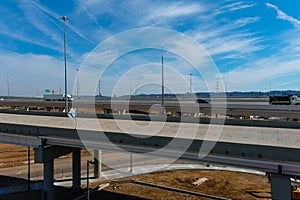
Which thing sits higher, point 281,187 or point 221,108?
point 221,108

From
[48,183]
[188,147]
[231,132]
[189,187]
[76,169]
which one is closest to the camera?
[188,147]

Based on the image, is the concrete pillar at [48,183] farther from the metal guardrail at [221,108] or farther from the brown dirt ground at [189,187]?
the metal guardrail at [221,108]

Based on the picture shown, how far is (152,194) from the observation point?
17828 millimetres

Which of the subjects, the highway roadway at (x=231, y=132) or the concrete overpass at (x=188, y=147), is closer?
the concrete overpass at (x=188, y=147)

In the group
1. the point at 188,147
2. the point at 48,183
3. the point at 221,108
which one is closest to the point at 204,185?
the point at 188,147

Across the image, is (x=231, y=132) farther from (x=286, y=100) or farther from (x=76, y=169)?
(x=286, y=100)

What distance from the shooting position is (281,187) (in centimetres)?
928

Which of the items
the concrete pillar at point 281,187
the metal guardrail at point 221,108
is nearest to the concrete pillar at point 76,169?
the concrete pillar at point 281,187

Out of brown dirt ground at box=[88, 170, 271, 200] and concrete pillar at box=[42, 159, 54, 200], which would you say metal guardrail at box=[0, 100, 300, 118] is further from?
concrete pillar at box=[42, 159, 54, 200]

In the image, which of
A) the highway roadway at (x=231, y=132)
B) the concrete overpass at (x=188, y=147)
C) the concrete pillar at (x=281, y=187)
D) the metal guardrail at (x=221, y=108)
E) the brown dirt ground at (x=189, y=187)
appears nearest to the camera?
the concrete overpass at (x=188, y=147)

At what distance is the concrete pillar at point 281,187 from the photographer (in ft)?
29.9

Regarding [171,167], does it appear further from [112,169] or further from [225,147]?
[225,147]

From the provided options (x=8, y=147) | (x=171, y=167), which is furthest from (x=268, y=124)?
(x=8, y=147)

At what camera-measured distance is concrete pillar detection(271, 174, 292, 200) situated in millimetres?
9105
